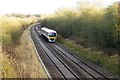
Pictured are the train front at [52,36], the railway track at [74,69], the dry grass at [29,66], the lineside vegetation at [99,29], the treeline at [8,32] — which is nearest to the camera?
the dry grass at [29,66]

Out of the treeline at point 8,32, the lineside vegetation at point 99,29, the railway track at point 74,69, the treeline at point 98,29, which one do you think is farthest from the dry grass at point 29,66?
the treeline at point 98,29

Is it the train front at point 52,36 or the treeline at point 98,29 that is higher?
the treeline at point 98,29

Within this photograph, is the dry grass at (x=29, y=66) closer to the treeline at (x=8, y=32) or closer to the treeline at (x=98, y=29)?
the treeline at (x=8, y=32)

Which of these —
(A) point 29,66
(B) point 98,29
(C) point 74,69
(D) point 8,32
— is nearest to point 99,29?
(B) point 98,29

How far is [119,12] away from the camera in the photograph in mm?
30047

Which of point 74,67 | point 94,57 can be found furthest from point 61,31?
point 74,67

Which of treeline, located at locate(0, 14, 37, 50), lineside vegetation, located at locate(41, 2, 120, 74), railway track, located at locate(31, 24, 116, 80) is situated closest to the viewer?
railway track, located at locate(31, 24, 116, 80)

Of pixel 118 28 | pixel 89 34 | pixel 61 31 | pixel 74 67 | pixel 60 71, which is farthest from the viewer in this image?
pixel 61 31

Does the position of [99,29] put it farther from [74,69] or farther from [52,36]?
[52,36]

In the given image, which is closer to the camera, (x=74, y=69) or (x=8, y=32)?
(x=74, y=69)

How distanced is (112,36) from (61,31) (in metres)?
34.2

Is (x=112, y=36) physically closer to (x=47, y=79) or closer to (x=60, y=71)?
(x=60, y=71)

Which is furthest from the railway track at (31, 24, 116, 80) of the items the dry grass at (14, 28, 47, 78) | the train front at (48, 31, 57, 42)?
the train front at (48, 31, 57, 42)

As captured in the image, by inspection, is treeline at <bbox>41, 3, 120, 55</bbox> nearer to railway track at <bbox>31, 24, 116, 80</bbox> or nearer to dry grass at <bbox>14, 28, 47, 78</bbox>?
railway track at <bbox>31, 24, 116, 80</bbox>
